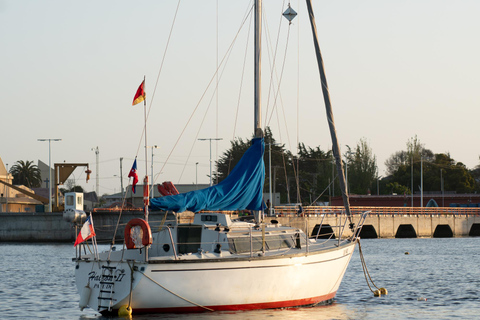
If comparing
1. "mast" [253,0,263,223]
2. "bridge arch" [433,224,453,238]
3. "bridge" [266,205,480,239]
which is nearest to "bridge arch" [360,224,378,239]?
"bridge" [266,205,480,239]

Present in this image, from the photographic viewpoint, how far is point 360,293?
1251 inches

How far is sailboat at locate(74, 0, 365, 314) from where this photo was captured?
21.8 metres

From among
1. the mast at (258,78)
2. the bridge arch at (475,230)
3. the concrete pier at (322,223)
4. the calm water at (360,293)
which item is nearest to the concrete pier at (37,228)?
the concrete pier at (322,223)

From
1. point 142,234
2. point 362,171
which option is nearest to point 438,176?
point 362,171

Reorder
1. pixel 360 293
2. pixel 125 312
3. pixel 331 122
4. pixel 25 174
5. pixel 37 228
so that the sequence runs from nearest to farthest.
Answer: pixel 125 312
pixel 331 122
pixel 360 293
pixel 37 228
pixel 25 174

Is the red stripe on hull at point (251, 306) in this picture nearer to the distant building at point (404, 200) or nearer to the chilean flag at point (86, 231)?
the chilean flag at point (86, 231)

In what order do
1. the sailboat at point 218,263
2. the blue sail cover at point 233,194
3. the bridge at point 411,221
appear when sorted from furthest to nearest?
1. the bridge at point 411,221
2. the blue sail cover at point 233,194
3. the sailboat at point 218,263

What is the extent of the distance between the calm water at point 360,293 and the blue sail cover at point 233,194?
3.63m

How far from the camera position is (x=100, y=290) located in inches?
875

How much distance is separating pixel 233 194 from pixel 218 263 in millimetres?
3540

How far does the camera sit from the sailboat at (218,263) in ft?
71.5

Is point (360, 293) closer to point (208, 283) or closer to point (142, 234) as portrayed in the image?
point (208, 283)

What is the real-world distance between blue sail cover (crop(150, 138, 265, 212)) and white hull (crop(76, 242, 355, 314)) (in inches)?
82.8

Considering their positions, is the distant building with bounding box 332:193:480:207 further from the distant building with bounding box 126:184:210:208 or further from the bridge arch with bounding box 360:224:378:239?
the distant building with bounding box 126:184:210:208
